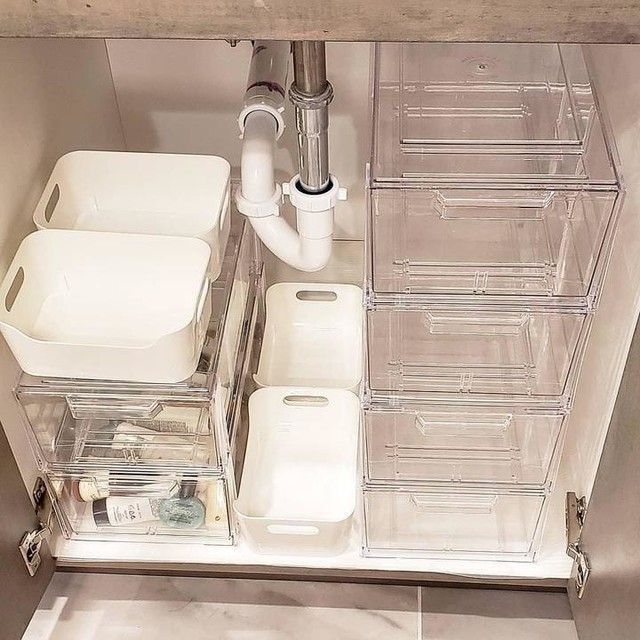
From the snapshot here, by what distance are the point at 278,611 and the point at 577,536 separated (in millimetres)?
438

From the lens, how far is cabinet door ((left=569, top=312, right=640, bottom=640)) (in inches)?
37.1

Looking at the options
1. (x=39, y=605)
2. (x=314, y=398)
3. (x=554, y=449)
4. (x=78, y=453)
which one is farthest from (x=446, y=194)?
(x=39, y=605)

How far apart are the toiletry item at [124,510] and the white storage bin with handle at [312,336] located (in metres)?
0.28

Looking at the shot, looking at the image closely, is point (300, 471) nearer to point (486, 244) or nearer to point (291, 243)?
point (291, 243)

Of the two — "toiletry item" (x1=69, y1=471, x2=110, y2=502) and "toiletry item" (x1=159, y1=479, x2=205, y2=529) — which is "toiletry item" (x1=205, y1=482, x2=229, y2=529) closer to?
"toiletry item" (x1=159, y1=479, x2=205, y2=529)

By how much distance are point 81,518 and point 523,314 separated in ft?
2.25

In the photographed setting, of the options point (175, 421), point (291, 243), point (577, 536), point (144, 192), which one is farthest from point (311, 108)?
point (577, 536)

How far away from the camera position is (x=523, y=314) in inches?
41.1

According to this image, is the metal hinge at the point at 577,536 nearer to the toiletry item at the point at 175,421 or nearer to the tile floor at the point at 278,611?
the tile floor at the point at 278,611

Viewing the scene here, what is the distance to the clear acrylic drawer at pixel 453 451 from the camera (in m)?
1.17

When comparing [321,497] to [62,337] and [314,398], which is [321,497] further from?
[62,337]

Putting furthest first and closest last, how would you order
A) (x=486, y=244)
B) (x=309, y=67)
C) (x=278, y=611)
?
(x=278, y=611)
(x=486, y=244)
(x=309, y=67)

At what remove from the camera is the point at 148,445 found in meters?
1.20

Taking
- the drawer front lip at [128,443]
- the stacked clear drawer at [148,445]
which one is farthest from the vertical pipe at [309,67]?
the drawer front lip at [128,443]
